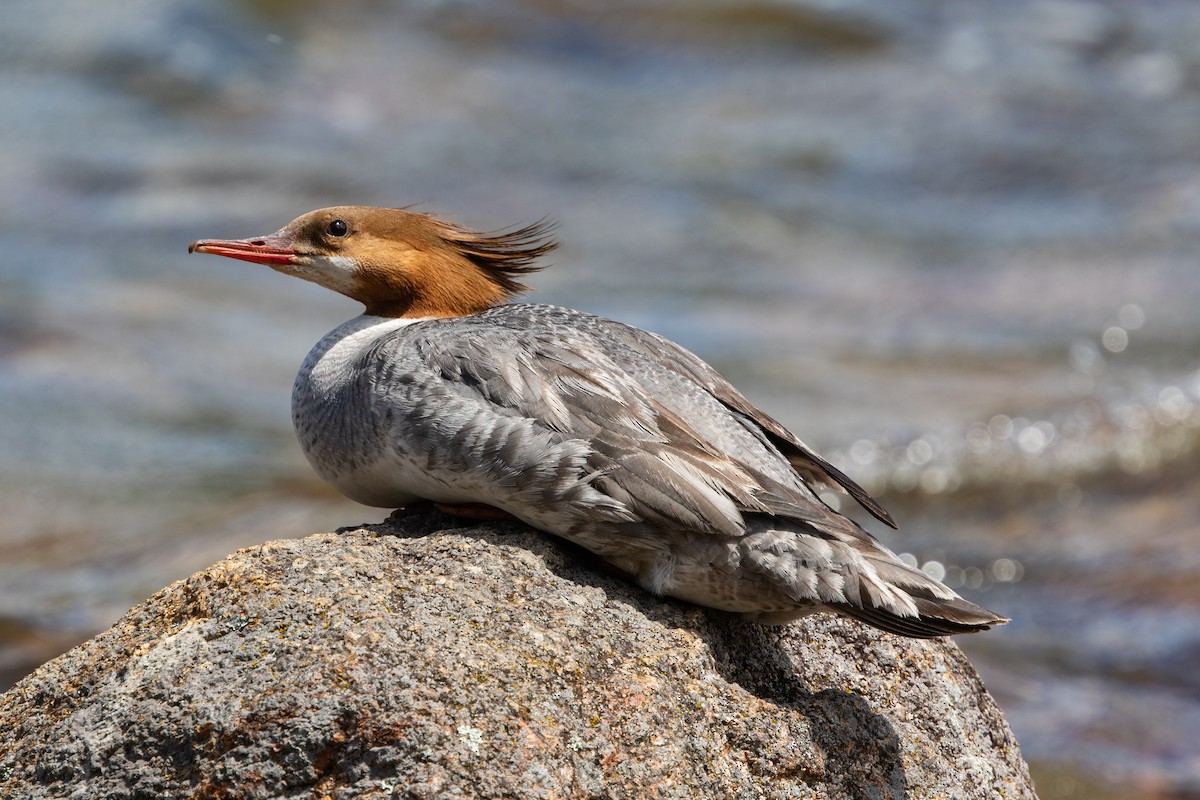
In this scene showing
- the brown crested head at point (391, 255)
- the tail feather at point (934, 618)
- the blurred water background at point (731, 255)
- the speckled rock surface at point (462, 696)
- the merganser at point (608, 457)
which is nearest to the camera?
the speckled rock surface at point (462, 696)

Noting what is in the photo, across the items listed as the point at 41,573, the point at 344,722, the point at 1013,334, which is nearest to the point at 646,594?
the point at 344,722

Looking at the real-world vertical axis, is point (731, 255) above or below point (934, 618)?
above

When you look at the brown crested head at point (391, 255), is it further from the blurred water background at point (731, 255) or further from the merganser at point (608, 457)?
the blurred water background at point (731, 255)

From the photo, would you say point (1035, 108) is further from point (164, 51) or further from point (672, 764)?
point (672, 764)

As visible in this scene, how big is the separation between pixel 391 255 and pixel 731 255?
11.3 metres

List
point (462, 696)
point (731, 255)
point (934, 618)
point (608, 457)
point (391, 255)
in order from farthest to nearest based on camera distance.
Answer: point (731, 255) < point (391, 255) < point (608, 457) < point (934, 618) < point (462, 696)

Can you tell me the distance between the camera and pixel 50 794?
151 inches

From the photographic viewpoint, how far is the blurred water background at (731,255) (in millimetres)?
10180

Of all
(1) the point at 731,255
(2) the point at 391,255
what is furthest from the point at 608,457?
(1) the point at 731,255

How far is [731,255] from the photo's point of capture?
54.6 ft

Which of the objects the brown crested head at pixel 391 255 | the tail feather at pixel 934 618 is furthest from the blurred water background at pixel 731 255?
the brown crested head at pixel 391 255

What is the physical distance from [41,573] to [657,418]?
23.5 ft

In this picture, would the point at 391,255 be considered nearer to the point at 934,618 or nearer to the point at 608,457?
the point at 608,457

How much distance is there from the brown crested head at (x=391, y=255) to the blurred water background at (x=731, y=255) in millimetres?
4090
